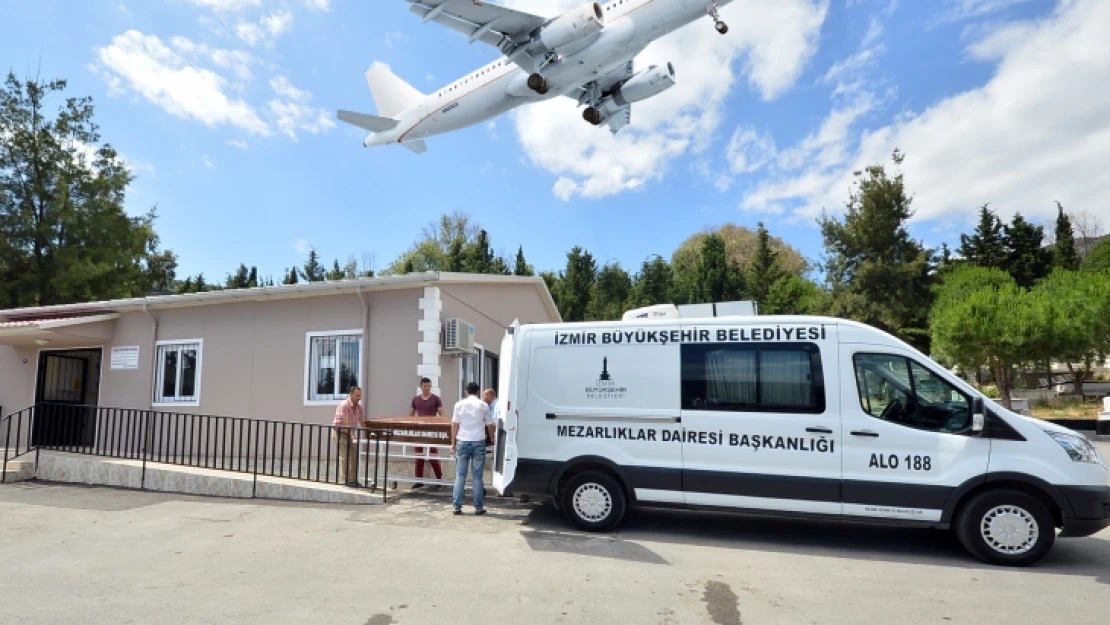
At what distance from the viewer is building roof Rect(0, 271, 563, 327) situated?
442 inches

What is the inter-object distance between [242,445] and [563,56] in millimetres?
11469

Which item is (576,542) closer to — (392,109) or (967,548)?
(967,548)

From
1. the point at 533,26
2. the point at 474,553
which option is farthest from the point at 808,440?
the point at 533,26

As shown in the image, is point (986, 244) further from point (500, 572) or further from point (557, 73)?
point (500, 572)

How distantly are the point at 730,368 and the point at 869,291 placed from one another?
100ft

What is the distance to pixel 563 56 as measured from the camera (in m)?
16.1

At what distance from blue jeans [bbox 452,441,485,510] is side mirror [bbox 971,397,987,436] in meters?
5.34

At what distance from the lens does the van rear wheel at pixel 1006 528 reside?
6035 mm

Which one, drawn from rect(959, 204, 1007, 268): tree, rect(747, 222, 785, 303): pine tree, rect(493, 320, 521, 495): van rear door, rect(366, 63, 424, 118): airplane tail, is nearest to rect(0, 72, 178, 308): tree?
rect(366, 63, 424, 118): airplane tail

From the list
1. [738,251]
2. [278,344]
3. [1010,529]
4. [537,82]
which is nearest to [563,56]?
[537,82]

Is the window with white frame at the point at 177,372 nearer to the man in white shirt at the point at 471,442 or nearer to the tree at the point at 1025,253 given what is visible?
the man in white shirt at the point at 471,442

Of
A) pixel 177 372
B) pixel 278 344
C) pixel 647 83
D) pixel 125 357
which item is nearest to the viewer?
pixel 278 344

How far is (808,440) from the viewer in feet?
21.6

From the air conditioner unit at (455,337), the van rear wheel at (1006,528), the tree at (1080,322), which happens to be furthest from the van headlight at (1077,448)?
the tree at (1080,322)
